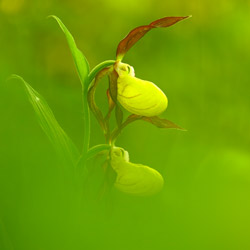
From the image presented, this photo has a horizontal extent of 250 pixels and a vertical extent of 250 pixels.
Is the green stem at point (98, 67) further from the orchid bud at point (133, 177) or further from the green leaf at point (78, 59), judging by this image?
A: the orchid bud at point (133, 177)

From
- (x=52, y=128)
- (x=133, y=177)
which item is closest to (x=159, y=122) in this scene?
(x=133, y=177)

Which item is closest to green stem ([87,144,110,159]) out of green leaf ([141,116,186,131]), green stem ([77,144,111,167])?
green stem ([77,144,111,167])

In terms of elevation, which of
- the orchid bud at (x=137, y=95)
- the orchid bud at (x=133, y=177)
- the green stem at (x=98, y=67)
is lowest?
the orchid bud at (x=133, y=177)

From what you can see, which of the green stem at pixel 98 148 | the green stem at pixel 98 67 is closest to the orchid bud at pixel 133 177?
the green stem at pixel 98 148

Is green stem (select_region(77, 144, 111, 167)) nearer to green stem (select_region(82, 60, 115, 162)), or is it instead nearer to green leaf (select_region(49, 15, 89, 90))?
green stem (select_region(82, 60, 115, 162))

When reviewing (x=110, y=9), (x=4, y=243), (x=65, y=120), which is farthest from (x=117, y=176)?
(x=110, y=9)

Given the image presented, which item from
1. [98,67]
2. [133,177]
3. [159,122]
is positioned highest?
[98,67]

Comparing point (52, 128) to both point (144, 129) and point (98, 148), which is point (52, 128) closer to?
point (98, 148)
